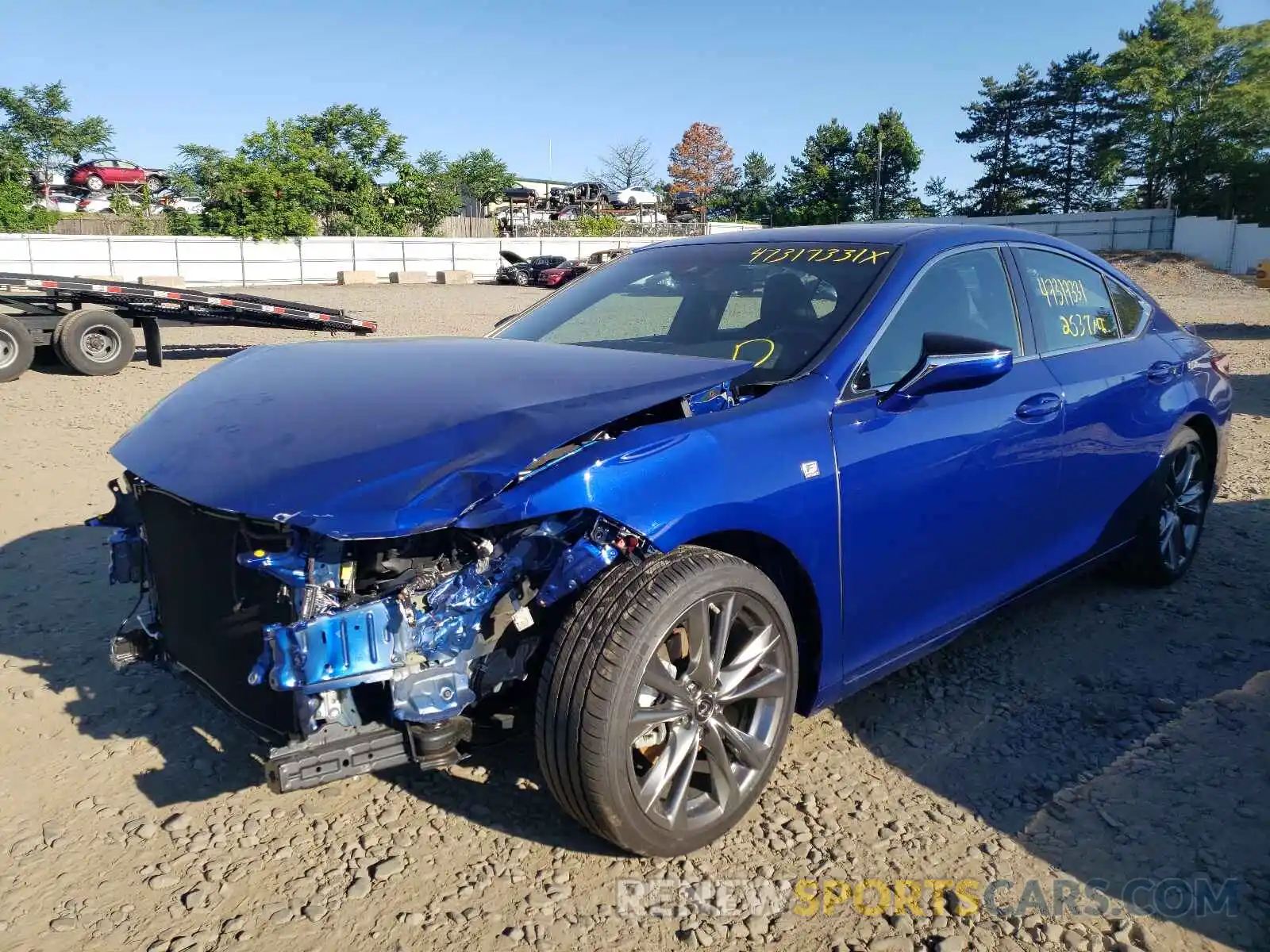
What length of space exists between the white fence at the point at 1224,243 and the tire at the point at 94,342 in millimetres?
39561

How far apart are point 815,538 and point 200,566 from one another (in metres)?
1.77

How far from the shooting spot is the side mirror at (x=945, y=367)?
116 inches

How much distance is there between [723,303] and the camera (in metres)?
3.58

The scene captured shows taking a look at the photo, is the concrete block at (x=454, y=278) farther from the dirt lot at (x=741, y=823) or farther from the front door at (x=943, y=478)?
the front door at (x=943, y=478)

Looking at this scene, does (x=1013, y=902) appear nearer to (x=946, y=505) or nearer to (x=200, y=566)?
(x=946, y=505)

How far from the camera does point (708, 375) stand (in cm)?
272

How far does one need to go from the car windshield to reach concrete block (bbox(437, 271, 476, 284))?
33.5 m

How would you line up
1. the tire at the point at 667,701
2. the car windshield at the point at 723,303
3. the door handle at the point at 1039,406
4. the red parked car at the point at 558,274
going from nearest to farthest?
1. the tire at the point at 667,701
2. the car windshield at the point at 723,303
3. the door handle at the point at 1039,406
4. the red parked car at the point at 558,274

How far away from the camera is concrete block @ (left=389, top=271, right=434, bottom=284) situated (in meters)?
36.4

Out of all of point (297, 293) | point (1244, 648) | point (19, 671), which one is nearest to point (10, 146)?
point (297, 293)


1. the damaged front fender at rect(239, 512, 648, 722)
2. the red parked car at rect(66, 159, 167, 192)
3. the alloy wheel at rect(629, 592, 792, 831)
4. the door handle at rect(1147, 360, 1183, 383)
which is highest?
the red parked car at rect(66, 159, 167, 192)

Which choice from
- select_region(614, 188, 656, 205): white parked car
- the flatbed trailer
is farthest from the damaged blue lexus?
select_region(614, 188, 656, 205): white parked car

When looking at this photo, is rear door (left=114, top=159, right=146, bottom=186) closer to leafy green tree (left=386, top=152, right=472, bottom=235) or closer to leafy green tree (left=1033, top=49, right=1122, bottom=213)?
leafy green tree (left=386, top=152, right=472, bottom=235)

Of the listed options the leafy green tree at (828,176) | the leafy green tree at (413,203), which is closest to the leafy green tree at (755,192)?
the leafy green tree at (828,176)
